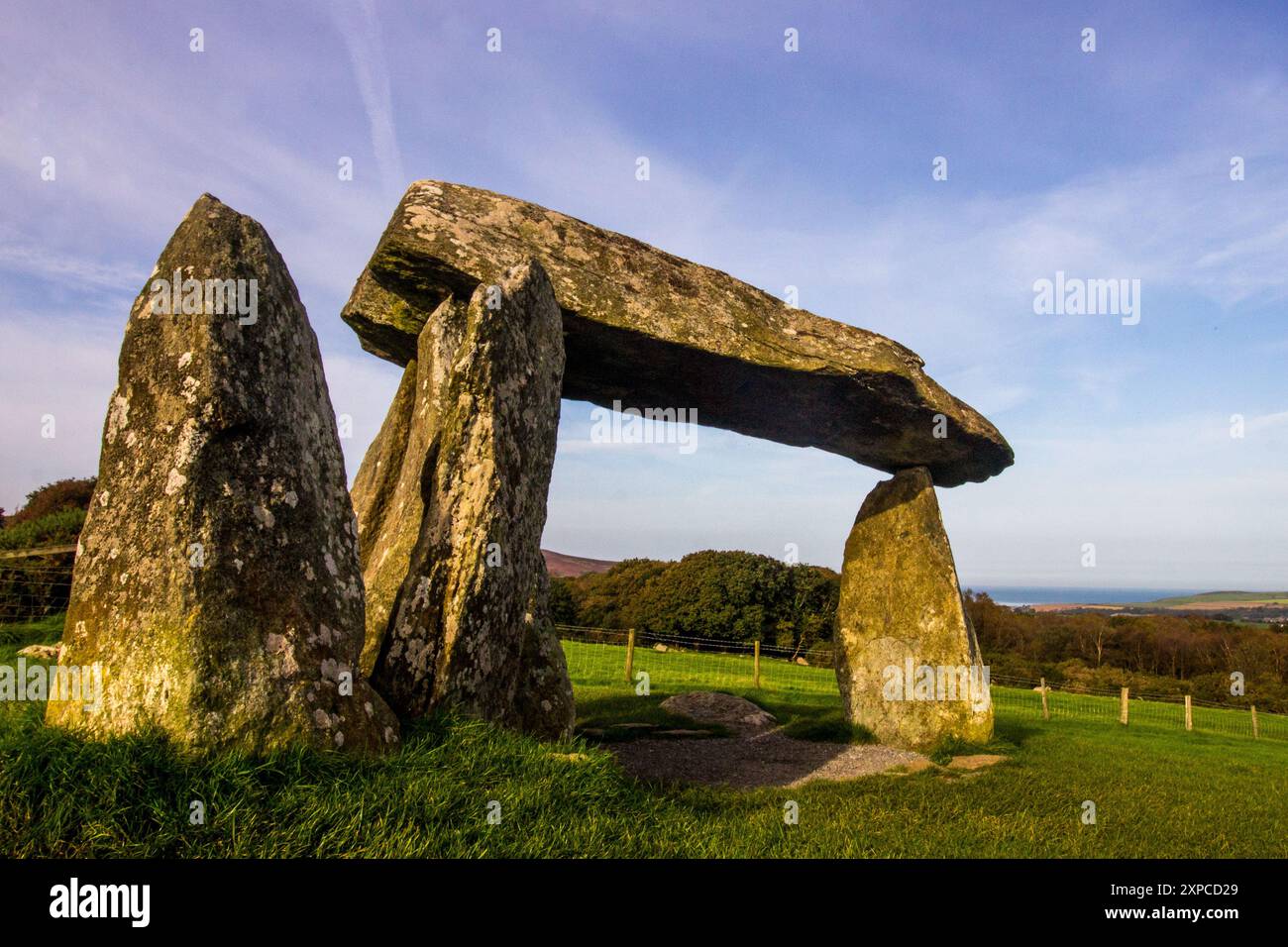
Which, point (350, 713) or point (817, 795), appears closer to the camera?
point (350, 713)

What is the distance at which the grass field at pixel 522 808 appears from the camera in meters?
4.45

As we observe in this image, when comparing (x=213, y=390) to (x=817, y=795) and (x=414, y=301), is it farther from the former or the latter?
(x=817, y=795)

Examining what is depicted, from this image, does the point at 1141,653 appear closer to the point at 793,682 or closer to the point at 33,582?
the point at 793,682

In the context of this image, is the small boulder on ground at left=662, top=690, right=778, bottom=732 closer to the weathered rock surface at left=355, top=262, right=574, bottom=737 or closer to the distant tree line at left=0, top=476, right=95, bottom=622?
the weathered rock surface at left=355, top=262, right=574, bottom=737

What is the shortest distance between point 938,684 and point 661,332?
24.0 ft

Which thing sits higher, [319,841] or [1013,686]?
[319,841]

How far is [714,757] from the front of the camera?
36.8 feet

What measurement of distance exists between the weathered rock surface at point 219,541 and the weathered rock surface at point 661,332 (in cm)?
302

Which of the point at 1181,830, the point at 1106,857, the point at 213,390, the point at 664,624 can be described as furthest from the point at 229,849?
the point at 664,624

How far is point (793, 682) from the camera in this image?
24531mm
